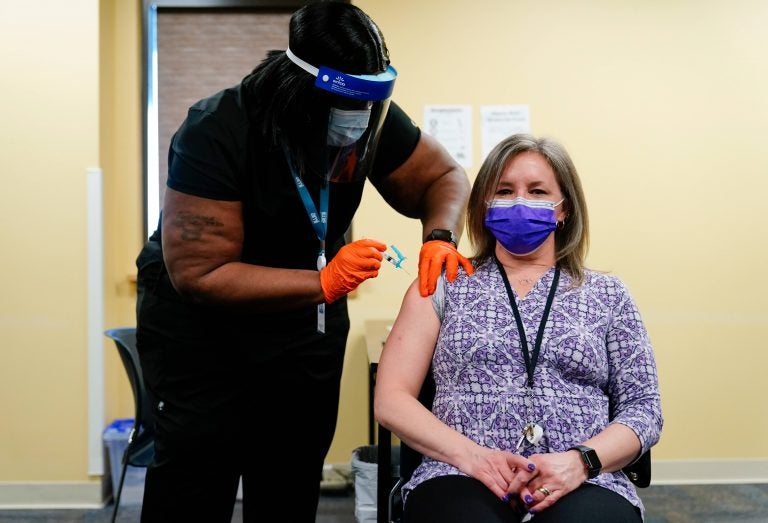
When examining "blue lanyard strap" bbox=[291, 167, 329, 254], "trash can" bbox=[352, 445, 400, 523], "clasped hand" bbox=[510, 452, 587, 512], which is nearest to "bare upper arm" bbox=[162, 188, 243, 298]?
"blue lanyard strap" bbox=[291, 167, 329, 254]

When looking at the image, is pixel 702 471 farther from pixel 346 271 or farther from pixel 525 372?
pixel 346 271

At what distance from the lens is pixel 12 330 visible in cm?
302

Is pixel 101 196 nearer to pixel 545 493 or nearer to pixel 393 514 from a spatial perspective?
pixel 393 514

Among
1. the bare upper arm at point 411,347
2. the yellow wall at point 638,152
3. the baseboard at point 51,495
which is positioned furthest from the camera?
the yellow wall at point 638,152

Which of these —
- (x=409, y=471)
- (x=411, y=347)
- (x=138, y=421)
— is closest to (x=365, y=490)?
(x=138, y=421)

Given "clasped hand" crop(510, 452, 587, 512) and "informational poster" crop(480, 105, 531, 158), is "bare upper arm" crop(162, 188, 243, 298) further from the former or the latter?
"informational poster" crop(480, 105, 531, 158)

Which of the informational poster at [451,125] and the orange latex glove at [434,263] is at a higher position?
the informational poster at [451,125]

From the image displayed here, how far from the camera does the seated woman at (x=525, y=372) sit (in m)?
1.40

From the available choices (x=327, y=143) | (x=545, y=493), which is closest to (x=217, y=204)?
(x=327, y=143)

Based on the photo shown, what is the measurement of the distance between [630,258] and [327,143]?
7.43ft

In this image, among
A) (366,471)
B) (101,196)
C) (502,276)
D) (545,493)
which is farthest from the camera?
(101,196)

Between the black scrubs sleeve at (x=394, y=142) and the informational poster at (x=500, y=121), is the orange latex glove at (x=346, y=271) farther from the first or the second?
the informational poster at (x=500, y=121)

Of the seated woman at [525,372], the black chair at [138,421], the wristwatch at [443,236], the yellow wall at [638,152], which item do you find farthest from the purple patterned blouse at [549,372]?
the yellow wall at [638,152]

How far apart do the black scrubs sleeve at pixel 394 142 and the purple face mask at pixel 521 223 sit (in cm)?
24
